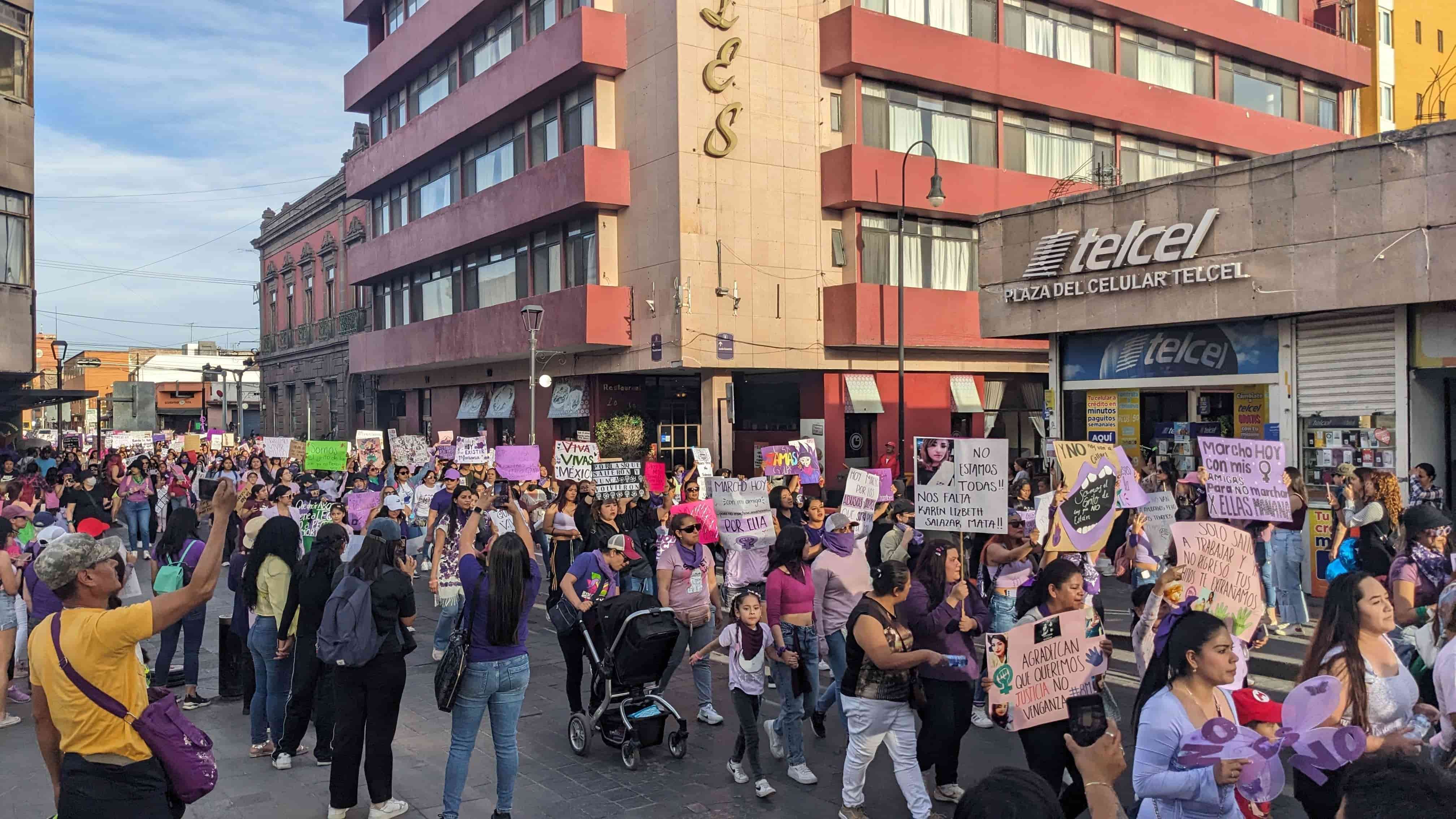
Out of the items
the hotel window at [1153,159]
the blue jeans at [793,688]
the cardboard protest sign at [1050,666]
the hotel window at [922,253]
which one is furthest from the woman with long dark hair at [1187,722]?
the hotel window at [1153,159]

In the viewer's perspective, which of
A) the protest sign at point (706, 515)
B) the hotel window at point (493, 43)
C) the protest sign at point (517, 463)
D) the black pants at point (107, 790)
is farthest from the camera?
the hotel window at point (493, 43)

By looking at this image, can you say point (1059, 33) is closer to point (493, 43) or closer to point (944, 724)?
point (493, 43)

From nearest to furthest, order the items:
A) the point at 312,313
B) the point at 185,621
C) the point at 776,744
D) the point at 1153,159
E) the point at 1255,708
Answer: the point at 1255,708, the point at 776,744, the point at 185,621, the point at 1153,159, the point at 312,313

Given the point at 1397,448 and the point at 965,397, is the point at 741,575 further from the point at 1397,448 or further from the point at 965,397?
the point at 965,397

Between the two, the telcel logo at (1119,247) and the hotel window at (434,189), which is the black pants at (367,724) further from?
the hotel window at (434,189)

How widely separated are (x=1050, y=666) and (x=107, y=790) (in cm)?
443

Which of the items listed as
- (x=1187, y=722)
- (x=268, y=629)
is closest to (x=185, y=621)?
(x=268, y=629)

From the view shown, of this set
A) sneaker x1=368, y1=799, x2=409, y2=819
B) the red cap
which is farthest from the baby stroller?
the red cap

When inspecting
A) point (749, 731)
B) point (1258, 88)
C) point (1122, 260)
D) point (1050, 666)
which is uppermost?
point (1258, 88)

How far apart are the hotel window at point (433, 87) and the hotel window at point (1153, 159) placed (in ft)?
75.8

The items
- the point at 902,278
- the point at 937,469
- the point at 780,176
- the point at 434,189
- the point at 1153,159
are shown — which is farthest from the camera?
the point at 434,189

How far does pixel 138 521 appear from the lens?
20844 mm

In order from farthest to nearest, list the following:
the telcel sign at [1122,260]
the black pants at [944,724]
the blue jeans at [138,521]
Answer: the blue jeans at [138,521] < the telcel sign at [1122,260] < the black pants at [944,724]

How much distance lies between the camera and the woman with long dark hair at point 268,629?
26.3 ft
